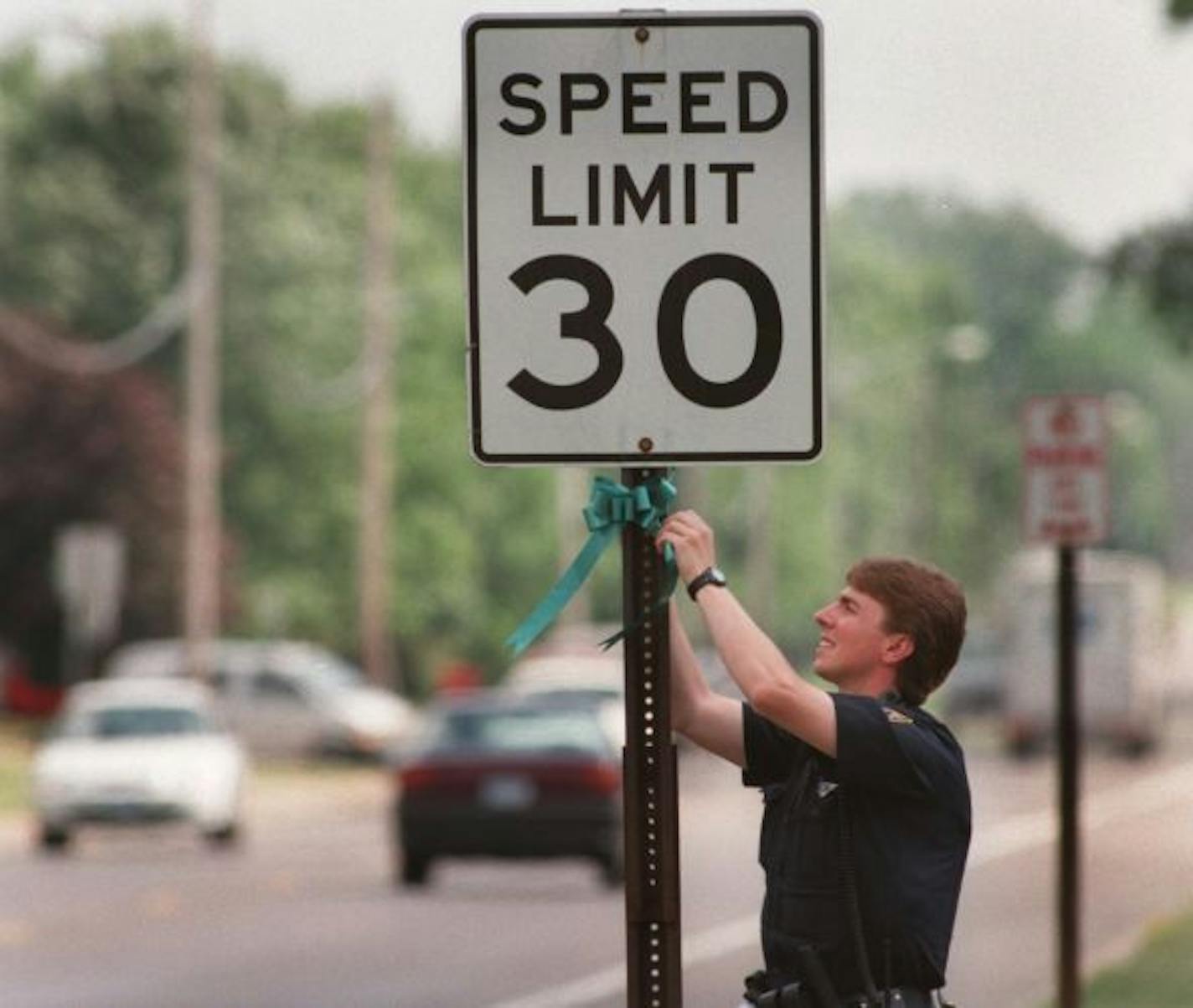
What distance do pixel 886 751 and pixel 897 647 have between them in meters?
0.26

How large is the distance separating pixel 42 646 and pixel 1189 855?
40856 mm

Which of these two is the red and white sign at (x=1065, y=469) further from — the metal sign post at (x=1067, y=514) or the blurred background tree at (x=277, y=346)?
the blurred background tree at (x=277, y=346)

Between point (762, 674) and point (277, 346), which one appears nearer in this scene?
point (762, 674)

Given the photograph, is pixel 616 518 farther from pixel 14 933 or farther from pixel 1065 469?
pixel 14 933

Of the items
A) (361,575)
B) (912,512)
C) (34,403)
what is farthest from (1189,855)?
(912,512)

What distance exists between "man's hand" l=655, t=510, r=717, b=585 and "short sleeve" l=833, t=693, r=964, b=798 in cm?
32

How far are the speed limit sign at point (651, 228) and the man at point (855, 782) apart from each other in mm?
245

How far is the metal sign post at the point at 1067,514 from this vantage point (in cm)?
1864

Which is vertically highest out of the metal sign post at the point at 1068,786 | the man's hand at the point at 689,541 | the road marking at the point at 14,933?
the man's hand at the point at 689,541

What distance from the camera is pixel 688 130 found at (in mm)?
6914

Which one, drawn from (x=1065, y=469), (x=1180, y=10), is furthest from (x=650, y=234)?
(x=1180, y=10)

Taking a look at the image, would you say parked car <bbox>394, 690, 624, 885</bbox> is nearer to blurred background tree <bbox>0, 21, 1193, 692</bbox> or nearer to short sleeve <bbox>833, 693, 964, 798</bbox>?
short sleeve <bbox>833, 693, 964, 798</bbox>

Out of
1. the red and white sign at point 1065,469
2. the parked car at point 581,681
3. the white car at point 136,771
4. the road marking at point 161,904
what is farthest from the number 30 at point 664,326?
the white car at point 136,771

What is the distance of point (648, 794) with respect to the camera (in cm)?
685
